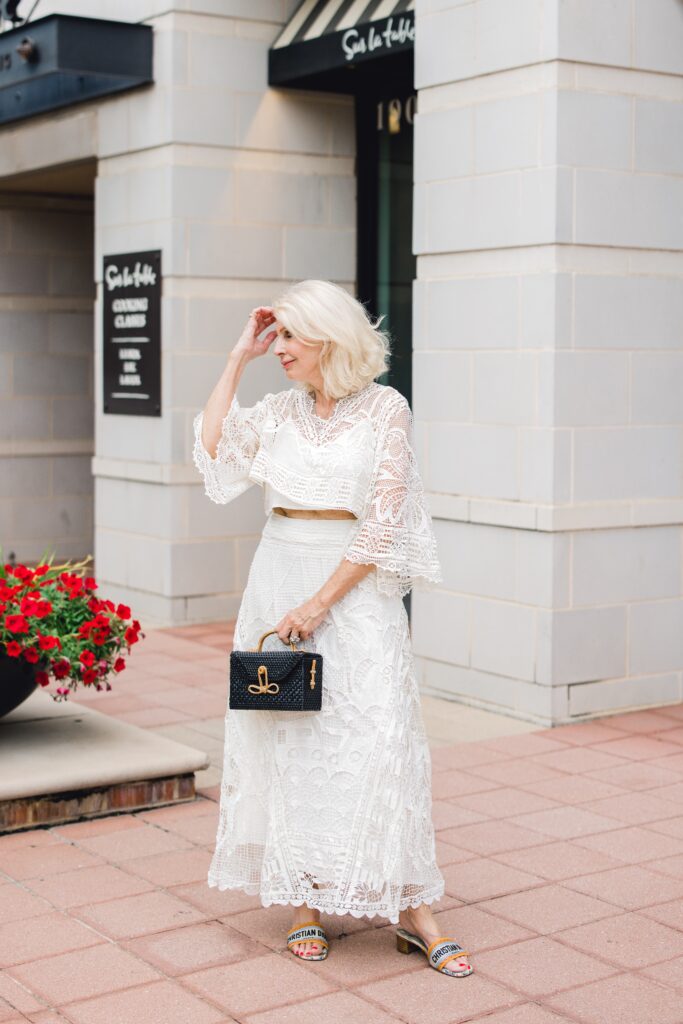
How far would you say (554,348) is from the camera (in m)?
6.97

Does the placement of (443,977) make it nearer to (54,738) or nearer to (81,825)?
(81,825)

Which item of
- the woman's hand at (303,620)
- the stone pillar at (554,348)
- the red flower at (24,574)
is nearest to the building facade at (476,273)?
the stone pillar at (554,348)

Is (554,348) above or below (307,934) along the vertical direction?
above

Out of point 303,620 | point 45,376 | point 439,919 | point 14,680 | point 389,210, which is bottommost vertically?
point 439,919

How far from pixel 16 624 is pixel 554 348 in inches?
111

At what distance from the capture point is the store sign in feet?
27.7

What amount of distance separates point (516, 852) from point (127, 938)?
1526 mm

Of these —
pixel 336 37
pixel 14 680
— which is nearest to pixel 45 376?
pixel 336 37

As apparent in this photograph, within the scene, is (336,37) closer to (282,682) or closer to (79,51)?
(79,51)

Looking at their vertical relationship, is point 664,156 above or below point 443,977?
above

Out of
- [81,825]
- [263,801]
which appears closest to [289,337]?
[263,801]

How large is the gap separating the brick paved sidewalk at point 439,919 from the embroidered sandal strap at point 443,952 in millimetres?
40

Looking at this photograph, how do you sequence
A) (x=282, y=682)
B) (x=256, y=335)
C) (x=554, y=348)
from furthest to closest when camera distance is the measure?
(x=554, y=348), (x=256, y=335), (x=282, y=682)

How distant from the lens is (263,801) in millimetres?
4391
